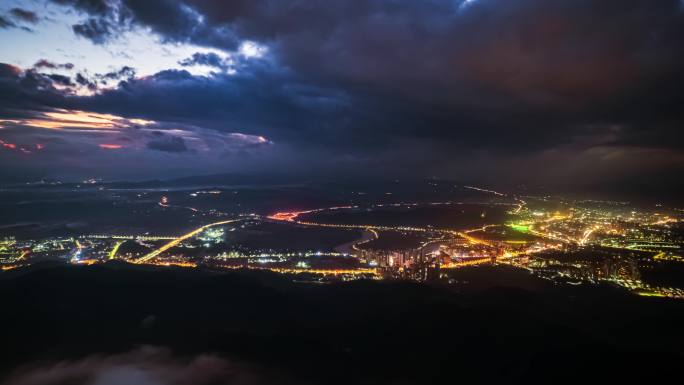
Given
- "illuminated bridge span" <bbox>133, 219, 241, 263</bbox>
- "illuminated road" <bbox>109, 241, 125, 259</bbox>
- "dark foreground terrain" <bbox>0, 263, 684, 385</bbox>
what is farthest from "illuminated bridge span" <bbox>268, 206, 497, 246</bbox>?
"illuminated road" <bbox>109, 241, 125, 259</bbox>

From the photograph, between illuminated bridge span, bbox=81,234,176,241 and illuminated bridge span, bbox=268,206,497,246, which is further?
illuminated bridge span, bbox=268,206,497,246

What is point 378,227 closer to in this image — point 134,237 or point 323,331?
point 134,237

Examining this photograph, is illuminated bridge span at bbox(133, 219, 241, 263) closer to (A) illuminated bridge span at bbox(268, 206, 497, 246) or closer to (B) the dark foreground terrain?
(B) the dark foreground terrain

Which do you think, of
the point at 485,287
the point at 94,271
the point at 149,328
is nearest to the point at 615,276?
the point at 485,287

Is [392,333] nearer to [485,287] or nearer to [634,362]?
[485,287]

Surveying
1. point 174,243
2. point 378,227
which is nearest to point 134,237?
point 174,243

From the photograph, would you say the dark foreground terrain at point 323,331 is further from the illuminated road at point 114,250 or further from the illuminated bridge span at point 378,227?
the illuminated bridge span at point 378,227

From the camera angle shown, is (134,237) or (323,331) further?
(134,237)

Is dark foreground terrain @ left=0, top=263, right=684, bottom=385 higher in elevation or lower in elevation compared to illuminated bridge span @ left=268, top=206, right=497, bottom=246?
lower
